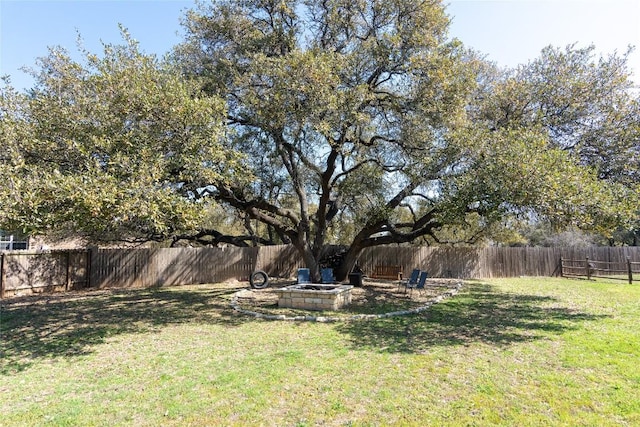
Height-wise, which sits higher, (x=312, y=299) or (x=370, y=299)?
(x=312, y=299)

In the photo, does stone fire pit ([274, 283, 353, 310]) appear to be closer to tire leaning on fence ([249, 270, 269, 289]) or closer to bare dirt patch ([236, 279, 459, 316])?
bare dirt patch ([236, 279, 459, 316])

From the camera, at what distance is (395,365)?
513 centimetres

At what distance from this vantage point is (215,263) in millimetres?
16062

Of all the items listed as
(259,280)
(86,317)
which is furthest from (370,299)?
(86,317)

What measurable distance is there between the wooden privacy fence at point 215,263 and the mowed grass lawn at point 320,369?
3505mm

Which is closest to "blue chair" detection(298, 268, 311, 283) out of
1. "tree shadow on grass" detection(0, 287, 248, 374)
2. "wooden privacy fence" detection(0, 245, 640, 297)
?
"tree shadow on grass" detection(0, 287, 248, 374)

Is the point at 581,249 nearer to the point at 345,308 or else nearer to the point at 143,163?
the point at 345,308

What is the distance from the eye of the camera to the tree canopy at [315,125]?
653cm

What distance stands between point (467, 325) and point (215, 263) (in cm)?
1149

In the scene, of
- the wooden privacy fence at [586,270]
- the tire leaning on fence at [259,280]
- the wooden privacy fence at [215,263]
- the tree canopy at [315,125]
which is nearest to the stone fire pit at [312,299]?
the tree canopy at [315,125]

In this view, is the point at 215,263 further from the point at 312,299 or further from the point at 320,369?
the point at 320,369

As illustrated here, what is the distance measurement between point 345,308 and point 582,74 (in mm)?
9290

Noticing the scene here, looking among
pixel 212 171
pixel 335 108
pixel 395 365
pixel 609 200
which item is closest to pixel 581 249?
pixel 609 200

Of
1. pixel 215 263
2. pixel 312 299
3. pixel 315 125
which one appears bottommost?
pixel 312 299
